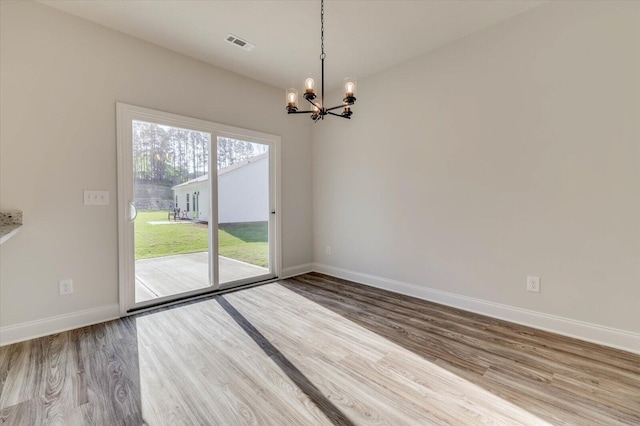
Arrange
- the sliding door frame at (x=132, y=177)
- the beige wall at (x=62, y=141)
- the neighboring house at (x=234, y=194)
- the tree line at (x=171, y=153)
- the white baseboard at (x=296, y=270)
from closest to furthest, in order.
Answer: the beige wall at (x=62, y=141) → the sliding door frame at (x=132, y=177) → the tree line at (x=171, y=153) → the neighboring house at (x=234, y=194) → the white baseboard at (x=296, y=270)

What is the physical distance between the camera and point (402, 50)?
331cm

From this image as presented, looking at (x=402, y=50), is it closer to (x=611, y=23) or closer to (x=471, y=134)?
(x=471, y=134)

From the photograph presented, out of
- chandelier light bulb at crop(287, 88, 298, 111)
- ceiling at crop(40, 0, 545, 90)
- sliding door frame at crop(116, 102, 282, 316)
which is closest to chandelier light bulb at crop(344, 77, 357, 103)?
chandelier light bulb at crop(287, 88, 298, 111)

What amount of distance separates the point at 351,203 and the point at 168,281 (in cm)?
269

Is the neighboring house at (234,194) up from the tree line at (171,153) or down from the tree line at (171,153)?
down

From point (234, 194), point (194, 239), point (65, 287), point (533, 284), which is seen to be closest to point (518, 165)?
point (533, 284)

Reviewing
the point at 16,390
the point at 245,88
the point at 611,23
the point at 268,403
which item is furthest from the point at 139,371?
the point at 611,23

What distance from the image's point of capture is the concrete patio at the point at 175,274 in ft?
10.4

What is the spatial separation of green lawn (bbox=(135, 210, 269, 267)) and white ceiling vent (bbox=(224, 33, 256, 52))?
2113 mm

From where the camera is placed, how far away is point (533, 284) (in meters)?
2.68

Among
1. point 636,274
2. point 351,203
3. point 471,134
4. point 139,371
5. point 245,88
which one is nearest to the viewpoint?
point 139,371

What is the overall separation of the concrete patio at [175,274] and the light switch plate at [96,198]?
73cm

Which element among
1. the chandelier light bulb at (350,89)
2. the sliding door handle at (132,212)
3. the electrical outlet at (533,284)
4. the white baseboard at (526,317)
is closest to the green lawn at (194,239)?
the sliding door handle at (132,212)

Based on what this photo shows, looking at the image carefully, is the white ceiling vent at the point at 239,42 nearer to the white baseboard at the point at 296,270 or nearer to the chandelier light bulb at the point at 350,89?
the chandelier light bulb at the point at 350,89
